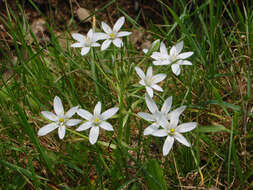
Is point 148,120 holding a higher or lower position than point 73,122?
lower

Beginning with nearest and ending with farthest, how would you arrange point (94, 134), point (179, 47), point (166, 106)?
point (94, 134) → point (166, 106) → point (179, 47)

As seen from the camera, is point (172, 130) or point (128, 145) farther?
point (128, 145)

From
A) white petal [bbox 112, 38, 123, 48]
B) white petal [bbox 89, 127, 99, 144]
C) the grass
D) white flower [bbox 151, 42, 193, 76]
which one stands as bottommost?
the grass

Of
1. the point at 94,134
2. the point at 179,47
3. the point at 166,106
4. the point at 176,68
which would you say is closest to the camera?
the point at 94,134

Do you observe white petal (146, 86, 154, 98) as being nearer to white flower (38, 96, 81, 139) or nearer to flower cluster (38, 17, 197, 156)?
flower cluster (38, 17, 197, 156)

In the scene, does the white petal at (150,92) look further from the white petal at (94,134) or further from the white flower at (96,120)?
the white petal at (94,134)

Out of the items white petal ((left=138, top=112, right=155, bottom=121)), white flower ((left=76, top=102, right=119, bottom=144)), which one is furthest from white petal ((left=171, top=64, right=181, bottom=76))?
white flower ((left=76, top=102, right=119, bottom=144))

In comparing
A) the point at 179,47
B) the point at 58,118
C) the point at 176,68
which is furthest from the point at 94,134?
the point at 179,47

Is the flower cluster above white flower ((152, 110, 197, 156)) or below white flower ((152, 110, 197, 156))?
above

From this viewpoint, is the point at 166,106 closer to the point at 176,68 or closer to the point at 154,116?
the point at 154,116

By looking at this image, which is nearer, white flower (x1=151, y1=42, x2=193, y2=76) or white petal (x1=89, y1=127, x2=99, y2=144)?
white petal (x1=89, y1=127, x2=99, y2=144)

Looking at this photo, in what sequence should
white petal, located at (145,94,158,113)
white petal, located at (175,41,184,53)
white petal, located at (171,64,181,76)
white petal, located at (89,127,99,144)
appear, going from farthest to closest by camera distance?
white petal, located at (175,41,184,53)
white petal, located at (171,64,181,76)
white petal, located at (145,94,158,113)
white petal, located at (89,127,99,144)

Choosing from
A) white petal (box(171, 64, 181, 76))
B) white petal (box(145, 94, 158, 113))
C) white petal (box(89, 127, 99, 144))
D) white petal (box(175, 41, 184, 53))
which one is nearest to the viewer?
white petal (box(89, 127, 99, 144))
